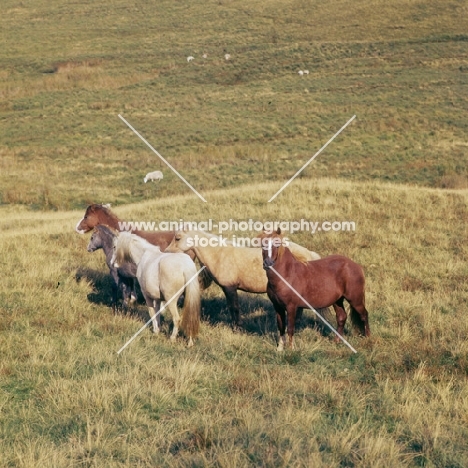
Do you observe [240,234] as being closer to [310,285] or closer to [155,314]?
[155,314]

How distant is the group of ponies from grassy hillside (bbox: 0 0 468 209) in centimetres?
1864

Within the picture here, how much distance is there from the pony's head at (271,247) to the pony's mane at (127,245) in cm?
288

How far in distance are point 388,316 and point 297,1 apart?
81763mm

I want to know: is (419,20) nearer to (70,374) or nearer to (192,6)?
(192,6)

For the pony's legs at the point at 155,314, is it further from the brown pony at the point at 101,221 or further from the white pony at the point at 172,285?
the brown pony at the point at 101,221

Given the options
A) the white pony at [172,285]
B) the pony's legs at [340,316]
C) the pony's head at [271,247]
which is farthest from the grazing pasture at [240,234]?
the pony's head at [271,247]

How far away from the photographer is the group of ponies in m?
8.87

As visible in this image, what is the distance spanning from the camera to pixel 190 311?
9.16 metres

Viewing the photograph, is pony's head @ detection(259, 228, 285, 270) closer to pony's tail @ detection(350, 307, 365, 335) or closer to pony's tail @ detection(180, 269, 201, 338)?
pony's tail @ detection(180, 269, 201, 338)

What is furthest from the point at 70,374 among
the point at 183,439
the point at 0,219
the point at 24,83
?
the point at 24,83

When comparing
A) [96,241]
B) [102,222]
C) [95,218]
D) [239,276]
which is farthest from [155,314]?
[95,218]

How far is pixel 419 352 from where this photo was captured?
8438 mm

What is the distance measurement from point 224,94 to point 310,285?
4539cm

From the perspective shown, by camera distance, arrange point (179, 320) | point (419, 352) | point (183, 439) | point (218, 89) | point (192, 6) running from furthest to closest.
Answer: point (192, 6), point (218, 89), point (179, 320), point (419, 352), point (183, 439)
